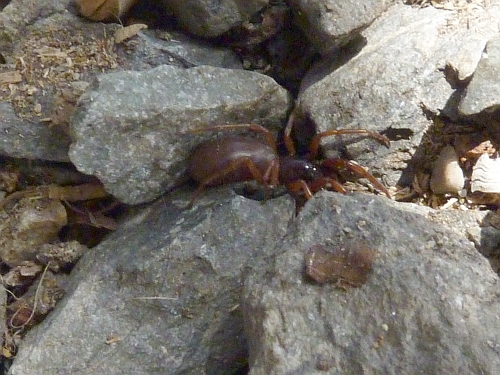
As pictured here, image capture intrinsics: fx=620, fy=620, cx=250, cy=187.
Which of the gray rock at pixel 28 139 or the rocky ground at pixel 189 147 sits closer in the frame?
the rocky ground at pixel 189 147

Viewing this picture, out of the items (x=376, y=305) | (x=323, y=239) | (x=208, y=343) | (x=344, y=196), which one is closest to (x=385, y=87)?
(x=344, y=196)

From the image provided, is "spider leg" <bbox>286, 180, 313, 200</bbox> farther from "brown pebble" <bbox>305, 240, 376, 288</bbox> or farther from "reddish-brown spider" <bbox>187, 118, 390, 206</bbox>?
"brown pebble" <bbox>305, 240, 376, 288</bbox>

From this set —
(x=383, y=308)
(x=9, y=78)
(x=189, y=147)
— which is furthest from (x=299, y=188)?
(x=9, y=78)

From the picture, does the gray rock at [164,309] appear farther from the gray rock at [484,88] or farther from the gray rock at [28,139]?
the gray rock at [484,88]

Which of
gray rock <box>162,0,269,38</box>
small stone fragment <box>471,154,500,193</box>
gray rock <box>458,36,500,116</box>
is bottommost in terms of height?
small stone fragment <box>471,154,500,193</box>

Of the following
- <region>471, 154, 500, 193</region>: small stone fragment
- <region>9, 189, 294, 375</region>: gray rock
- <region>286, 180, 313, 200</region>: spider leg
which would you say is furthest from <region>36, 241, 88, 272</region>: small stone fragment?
<region>471, 154, 500, 193</region>: small stone fragment

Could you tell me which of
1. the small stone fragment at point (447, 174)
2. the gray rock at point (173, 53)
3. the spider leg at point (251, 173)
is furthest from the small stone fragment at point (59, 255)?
the small stone fragment at point (447, 174)

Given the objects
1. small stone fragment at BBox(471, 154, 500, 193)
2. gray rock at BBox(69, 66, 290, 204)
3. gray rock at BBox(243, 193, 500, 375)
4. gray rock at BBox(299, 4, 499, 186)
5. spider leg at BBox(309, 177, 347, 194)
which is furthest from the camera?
spider leg at BBox(309, 177, 347, 194)
